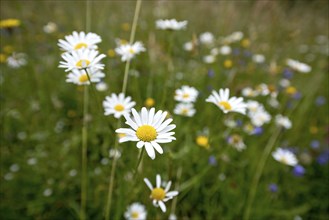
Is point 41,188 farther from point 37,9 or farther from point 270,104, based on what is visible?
point 37,9

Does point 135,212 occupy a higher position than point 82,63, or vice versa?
point 82,63

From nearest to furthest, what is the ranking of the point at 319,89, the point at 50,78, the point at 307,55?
the point at 50,78, the point at 319,89, the point at 307,55

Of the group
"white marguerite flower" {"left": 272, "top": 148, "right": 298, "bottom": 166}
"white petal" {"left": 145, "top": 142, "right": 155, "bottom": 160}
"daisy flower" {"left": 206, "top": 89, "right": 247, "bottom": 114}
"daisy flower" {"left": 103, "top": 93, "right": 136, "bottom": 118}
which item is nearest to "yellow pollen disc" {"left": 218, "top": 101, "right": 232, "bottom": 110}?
"daisy flower" {"left": 206, "top": 89, "right": 247, "bottom": 114}

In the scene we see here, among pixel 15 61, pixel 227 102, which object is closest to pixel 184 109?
pixel 227 102

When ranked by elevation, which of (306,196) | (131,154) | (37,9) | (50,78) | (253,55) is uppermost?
(37,9)

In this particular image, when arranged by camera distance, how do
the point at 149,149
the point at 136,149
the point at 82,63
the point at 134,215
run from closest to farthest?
the point at 149,149, the point at 82,63, the point at 134,215, the point at 136,149

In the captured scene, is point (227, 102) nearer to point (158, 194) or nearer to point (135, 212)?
point (158, 194)

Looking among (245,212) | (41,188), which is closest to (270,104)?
(245,212)
